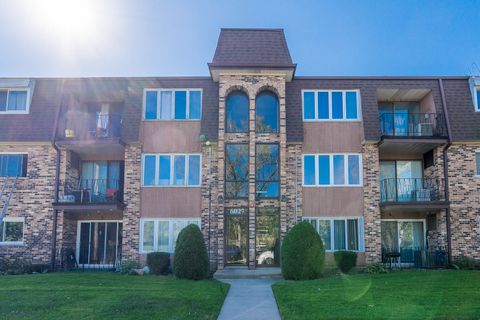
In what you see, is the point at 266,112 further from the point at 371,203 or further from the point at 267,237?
the point at 371,203

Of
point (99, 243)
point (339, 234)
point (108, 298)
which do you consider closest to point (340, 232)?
point (339, 234)

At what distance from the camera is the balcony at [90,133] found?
21.0 meters

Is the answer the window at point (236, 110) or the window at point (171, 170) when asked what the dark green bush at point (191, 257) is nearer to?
the window at point (171, 170)

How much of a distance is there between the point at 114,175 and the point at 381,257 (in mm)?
12216

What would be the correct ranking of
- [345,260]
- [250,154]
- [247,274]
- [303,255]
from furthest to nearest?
1. [250,154]
2. [345,260]
3. [247,274]
4. [303,255]

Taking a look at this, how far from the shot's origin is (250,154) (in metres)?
20.5

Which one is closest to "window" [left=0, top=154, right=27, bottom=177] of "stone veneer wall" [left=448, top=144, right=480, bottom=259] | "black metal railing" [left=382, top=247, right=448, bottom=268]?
"black metal railing" [left=382, top=247, right=448, bottom=268]

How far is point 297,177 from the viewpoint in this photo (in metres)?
21.0

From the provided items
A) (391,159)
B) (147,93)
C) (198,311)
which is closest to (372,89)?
(391,159)

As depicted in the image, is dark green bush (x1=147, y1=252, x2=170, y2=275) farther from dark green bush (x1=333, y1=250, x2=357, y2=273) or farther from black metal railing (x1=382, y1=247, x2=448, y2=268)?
black metal railing (x1=382, y1=247, x2=448, y2=268)

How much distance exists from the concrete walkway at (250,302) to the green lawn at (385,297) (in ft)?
0.92

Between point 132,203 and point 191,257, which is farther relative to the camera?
point 132,203

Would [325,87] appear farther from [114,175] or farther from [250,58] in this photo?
[114,175]

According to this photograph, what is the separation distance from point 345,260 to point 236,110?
749cm
